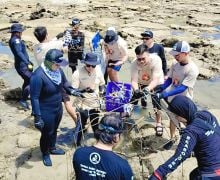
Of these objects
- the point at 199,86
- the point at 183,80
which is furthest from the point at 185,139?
the point at 199,86

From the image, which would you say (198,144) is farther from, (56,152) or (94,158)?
(56,152)

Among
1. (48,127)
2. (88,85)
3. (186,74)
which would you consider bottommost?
(48,127)

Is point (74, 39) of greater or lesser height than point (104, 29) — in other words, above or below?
above

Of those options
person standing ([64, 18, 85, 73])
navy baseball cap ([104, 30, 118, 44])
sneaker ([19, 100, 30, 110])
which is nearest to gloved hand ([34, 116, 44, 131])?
navy baseball cap ([104, 30, 118, 44])

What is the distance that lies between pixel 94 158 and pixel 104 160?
90mm

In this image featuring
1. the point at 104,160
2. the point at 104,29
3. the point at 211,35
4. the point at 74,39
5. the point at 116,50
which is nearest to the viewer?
the point at 104,160

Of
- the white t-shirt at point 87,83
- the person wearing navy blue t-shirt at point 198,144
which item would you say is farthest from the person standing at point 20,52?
the person wearing navy blue t-shirt at point 198,144

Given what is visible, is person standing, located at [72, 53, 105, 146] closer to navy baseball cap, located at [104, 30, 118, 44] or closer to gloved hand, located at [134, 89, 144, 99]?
gloved hand, located at [134, 89, 144, 99]

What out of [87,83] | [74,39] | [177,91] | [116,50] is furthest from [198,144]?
[74,39]

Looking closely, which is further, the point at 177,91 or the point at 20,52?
the point at 20,52

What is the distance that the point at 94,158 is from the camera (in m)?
3.28

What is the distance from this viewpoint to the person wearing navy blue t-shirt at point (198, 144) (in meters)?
3.70

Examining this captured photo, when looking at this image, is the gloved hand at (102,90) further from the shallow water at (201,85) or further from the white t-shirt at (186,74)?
the shallow water at (201,85)

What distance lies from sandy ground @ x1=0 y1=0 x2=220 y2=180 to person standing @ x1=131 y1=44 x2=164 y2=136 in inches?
31.5
